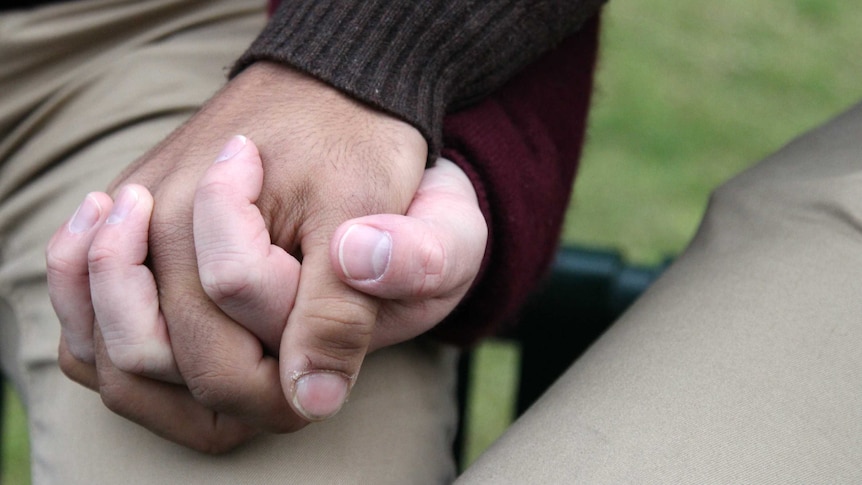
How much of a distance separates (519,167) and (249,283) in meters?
0.31

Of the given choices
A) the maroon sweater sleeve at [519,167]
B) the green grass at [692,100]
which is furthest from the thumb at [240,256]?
the green grass at [692,100]

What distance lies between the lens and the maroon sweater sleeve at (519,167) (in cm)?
81

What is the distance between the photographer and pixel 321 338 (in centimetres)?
64

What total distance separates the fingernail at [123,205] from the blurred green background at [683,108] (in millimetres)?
1425

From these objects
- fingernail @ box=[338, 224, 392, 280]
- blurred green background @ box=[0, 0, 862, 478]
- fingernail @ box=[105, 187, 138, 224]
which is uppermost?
fingernail @ box=[338, 224, 392, 280]

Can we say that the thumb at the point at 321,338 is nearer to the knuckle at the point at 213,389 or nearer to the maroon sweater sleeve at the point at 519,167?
the knuckle at the point at 213,389

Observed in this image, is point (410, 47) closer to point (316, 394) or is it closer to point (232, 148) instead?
point (232, 148)

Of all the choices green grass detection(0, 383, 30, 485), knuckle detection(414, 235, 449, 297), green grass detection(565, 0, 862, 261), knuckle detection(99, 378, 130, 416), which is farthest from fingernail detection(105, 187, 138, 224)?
green grass detection(565, 0, 862, 261)

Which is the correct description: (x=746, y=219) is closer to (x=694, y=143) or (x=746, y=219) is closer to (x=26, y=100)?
(x=26, y=100)

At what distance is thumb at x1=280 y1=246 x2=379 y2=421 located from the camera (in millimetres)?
635

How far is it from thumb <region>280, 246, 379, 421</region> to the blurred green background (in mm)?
1404

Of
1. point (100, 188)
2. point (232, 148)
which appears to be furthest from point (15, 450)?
point (232, 148)

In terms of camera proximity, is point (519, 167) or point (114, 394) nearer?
point (114, 394)

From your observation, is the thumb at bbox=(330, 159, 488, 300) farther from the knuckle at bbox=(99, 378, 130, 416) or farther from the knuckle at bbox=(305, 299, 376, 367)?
the knuckle at bbox=(99, 378, 130, 416)
